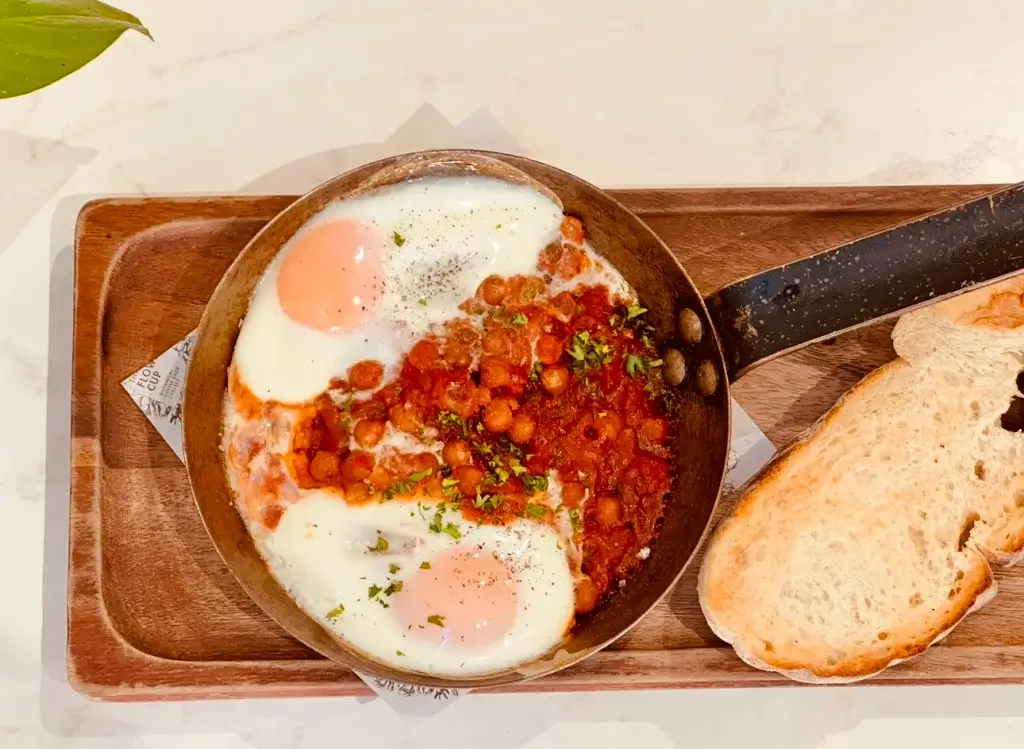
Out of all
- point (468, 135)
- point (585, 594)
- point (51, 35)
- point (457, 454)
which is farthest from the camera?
point (468, 135)

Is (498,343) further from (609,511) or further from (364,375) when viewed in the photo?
(609,511)

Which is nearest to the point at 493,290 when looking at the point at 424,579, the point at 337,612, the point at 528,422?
the point at 528,422

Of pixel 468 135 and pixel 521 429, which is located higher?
pixel 468 135

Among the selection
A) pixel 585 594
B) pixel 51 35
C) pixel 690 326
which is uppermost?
pixel 51 35

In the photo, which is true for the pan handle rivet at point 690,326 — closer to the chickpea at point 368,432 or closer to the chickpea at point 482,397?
the chickpea at point 482,397

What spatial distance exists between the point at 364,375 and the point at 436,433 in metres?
0.28

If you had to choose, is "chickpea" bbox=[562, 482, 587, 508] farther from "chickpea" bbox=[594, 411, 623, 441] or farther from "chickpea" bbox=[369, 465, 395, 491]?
"chickpea" bbox=[369, 465, 395, 491]

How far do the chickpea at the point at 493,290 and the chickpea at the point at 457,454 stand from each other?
1.48 feet

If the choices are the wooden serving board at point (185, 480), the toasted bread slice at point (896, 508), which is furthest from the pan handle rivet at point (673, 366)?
the toasted bread slice at point (896, 508)

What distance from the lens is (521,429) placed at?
257 cm

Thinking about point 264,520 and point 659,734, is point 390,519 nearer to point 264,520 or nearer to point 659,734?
point 264,520

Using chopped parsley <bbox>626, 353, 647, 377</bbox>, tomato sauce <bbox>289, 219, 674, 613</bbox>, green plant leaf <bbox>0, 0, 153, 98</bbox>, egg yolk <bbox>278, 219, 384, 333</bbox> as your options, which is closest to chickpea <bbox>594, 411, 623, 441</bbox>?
tomato sauce <bbox>289, 219, 674, 613</bbox>

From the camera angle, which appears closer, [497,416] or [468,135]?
[497,416]

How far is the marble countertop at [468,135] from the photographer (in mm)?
2906
